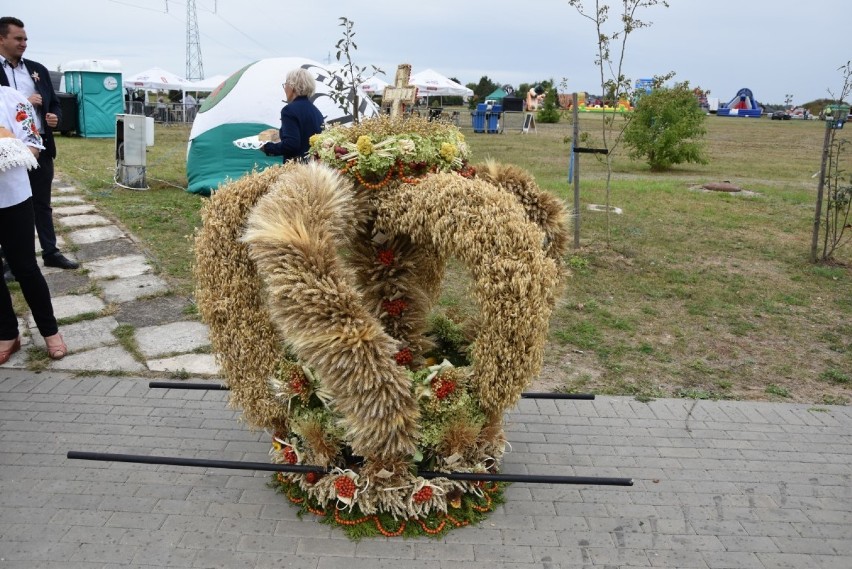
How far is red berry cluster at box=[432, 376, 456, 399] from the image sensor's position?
332 cm

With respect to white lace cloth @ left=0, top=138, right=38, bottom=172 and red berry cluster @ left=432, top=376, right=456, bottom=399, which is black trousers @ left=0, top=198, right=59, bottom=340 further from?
red berry cluster @ left=432, top=376, right=456, bottom=399

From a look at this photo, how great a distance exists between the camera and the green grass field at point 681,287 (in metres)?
5.39

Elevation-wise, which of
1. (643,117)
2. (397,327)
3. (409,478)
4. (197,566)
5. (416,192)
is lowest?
(197,566)

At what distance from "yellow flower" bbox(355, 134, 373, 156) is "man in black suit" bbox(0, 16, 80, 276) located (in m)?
4.22

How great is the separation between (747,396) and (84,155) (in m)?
16.3

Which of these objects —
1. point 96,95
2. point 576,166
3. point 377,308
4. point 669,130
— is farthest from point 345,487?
point 96,95

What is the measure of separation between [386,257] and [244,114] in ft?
25.6

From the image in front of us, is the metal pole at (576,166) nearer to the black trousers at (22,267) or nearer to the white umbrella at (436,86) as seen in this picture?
the black trousers at (22,267)

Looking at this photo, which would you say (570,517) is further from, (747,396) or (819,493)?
(747,396)

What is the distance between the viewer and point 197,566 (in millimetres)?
3082

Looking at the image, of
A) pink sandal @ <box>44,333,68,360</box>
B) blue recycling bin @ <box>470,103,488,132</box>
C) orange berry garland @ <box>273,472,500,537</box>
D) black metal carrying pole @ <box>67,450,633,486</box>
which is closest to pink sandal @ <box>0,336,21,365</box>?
pink sandal @ <box>44,333,68,360</box>

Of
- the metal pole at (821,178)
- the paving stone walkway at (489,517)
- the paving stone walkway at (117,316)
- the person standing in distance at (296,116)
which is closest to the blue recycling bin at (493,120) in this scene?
the metal pole at (821,178)

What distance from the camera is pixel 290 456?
359cm

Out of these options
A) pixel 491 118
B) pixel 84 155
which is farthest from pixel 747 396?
pixel 491 118
